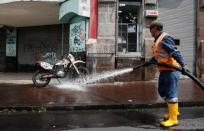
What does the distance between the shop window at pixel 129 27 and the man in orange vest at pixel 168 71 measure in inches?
374

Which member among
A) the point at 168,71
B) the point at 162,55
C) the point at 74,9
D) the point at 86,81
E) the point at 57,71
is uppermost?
the point at 74,9

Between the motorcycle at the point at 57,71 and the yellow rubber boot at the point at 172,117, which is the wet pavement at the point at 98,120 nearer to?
the yellow rubber boot at the point at 172,117

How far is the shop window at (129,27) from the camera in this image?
60.0ft

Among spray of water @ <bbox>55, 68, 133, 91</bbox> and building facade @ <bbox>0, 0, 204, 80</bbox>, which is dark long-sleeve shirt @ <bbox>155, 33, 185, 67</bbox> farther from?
building facade @ <bbox>0, 0, 204, 80</bbox>

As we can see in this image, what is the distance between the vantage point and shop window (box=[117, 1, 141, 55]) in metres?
18.3

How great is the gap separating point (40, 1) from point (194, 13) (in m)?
6.20

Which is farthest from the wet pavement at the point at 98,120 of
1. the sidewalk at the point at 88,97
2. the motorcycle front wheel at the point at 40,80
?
the motorcycle front wheel at the point at 40,80

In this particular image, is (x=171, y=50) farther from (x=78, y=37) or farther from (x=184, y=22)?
(x=184, y=22)

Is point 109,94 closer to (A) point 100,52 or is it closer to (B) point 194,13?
(A) point 100,52

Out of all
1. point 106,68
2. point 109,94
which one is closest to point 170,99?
point 109,94

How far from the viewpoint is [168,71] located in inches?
343

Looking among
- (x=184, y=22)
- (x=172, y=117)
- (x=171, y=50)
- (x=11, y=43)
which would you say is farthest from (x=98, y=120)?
(x=11, y=43)

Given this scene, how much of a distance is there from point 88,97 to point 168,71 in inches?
160

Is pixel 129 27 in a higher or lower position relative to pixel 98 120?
higher
